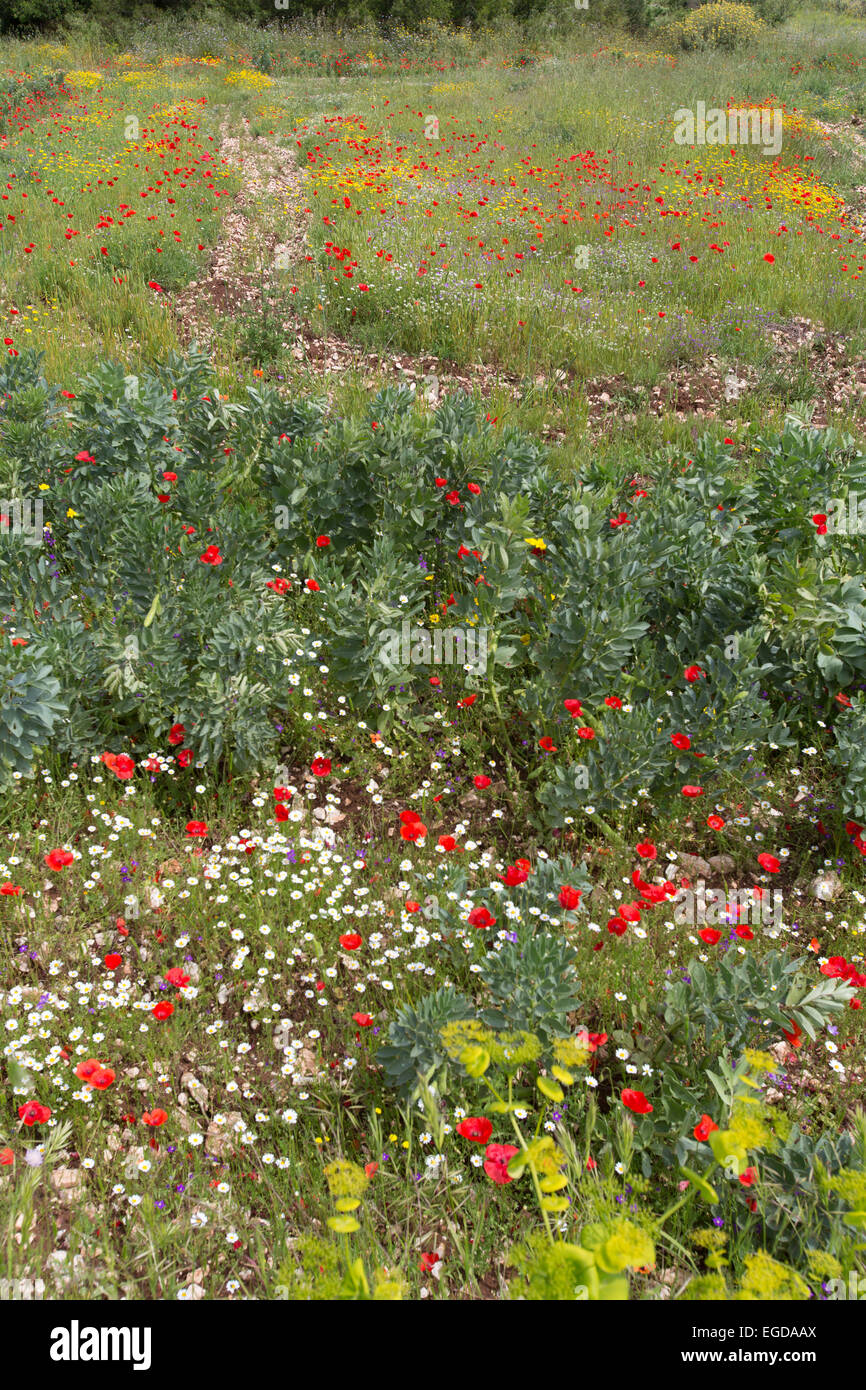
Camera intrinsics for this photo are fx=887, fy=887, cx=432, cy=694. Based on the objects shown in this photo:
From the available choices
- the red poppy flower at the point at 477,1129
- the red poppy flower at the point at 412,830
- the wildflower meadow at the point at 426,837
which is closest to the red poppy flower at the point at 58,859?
the wildflower meadow at the point at 426,837

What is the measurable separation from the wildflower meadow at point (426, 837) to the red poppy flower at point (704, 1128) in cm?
1

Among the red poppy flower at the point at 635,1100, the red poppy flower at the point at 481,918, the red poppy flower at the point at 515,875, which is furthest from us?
the red poppy flower at the point at 515,875

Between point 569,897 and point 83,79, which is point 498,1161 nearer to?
point 569,897

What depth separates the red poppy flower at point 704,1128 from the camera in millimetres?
2322

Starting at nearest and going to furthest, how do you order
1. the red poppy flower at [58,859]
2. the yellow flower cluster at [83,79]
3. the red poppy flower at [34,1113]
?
the red poppy flower at [34,1113]
the red poppy flower at [58,859]
the yellow flower cluster at [83,79]

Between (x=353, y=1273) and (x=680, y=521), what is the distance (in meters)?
3.54

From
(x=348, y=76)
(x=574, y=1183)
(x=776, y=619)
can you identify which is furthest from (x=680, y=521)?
(x=348, y=76)

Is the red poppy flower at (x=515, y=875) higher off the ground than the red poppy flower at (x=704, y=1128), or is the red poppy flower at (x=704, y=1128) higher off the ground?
the red poppy flower at (x=515, y=875)

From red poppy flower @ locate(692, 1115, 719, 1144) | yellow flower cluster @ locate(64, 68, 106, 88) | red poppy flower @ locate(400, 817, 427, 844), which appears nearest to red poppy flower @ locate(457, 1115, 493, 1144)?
red poppy flower @ locate(692, 1115, 719, 1144)

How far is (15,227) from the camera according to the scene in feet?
32.9

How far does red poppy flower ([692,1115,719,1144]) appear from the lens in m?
2.32

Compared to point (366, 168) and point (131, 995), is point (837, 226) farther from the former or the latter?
point (131, 995)

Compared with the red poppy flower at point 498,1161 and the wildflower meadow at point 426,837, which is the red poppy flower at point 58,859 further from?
the red poppy flower at point 498,1161

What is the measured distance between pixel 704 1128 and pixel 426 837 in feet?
5.44
